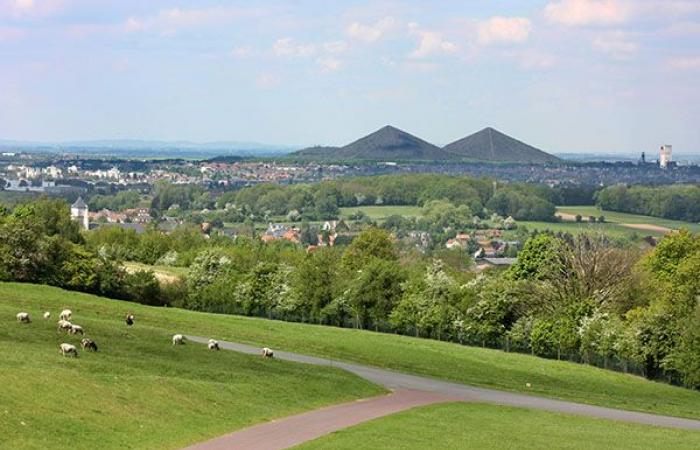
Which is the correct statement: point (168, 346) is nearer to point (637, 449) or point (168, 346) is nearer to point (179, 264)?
point (637, 449)

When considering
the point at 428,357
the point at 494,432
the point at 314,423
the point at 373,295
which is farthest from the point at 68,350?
the point at 373,295

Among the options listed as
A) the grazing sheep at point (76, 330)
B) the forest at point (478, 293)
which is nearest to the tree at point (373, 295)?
the forest at point (478, 293)

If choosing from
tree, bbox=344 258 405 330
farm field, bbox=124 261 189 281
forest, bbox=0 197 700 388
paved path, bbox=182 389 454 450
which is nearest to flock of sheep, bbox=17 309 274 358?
paved path, bbox=182 389 454 450

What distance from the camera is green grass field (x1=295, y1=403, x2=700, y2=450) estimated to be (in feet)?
131

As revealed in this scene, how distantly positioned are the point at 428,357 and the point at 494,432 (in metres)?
27.5

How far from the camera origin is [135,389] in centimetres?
4153

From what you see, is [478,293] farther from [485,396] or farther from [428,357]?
[485,396]

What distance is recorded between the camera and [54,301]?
253ft

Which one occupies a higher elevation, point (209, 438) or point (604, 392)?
point (209, 438)

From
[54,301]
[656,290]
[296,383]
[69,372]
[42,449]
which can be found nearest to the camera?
[42,449]

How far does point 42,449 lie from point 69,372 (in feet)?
31.2

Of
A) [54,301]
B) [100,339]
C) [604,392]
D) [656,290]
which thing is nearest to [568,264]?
[656,290]

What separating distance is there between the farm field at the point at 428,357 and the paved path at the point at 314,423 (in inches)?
432

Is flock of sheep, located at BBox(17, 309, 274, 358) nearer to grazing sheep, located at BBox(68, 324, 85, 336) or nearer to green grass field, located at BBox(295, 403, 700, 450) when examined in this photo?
grazing sheep, located at BBox(68, 324, 85, 336)
